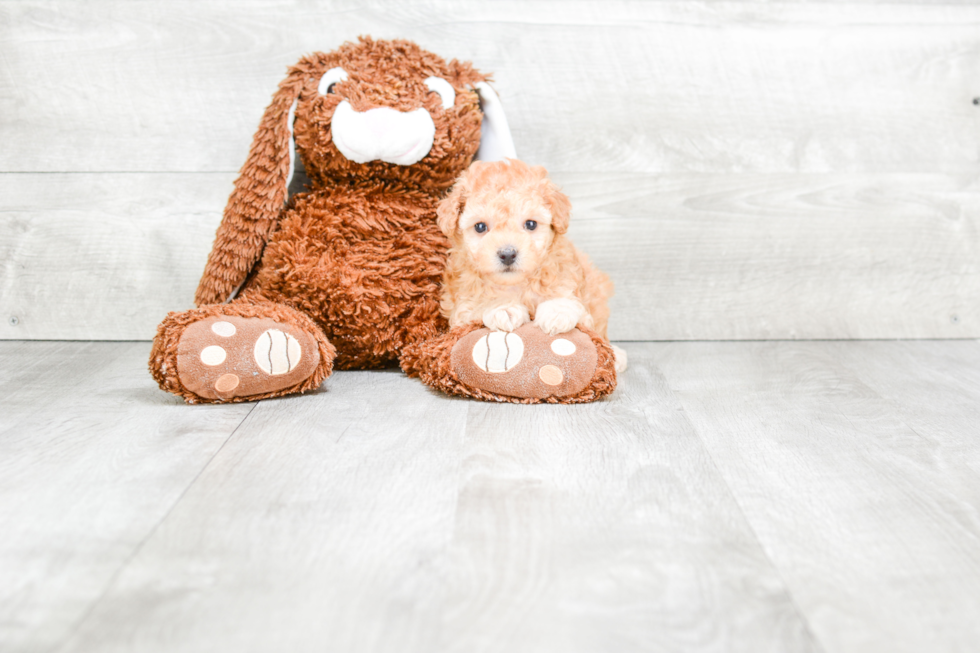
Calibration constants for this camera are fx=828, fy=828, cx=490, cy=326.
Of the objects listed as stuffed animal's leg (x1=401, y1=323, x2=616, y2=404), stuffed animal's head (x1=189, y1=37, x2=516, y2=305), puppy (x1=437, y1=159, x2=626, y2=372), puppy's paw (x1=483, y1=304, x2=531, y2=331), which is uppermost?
stuffed animal's head (x1=189, y1=37, x2=516, y2=305)

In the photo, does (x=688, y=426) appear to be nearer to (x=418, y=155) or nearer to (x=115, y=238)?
(x=418, y=155)

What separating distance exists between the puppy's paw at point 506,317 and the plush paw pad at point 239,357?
236 mm

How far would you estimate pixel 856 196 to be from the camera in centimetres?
146

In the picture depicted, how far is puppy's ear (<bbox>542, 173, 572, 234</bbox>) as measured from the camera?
1071 millimetres

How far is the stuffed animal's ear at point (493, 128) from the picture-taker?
1.20 m

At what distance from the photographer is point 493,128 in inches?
47.8

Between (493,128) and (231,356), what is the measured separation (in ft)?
1.64

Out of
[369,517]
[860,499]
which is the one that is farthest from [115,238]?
[860,499]

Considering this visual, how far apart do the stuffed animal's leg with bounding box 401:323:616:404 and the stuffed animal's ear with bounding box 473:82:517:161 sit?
295 millimetres

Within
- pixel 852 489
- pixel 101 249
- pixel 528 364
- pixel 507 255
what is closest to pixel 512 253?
pixel 507 255

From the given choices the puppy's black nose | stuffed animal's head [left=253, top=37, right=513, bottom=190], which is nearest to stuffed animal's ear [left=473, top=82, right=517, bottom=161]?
stuffed animal's head [left=253, top=37, right=513, bottom=190]

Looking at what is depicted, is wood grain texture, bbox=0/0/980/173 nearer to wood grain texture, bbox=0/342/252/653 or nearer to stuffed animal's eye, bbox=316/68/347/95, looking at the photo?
stuffed animal's eye, bbox=316/68/347/95

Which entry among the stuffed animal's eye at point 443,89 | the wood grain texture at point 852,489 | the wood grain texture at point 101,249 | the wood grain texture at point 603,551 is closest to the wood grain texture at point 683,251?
the wood grain texture at point 101,249

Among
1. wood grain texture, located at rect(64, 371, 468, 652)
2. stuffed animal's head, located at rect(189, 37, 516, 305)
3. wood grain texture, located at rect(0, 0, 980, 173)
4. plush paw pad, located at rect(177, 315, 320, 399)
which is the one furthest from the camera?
wood grain texture, located at rect(0, 0, 980, 173)
